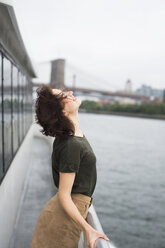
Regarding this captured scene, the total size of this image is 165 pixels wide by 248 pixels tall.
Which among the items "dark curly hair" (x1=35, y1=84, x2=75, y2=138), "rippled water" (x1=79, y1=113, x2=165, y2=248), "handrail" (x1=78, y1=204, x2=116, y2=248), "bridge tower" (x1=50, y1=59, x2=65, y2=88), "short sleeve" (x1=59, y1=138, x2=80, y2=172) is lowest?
"rippled water" (x1=79, y1=113, x2=165, y2=248)

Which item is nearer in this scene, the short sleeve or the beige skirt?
the short sleeve

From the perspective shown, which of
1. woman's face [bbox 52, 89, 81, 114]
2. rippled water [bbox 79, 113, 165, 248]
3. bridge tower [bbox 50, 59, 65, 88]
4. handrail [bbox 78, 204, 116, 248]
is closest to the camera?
handrail [bbox 78, 204, 116, 248]

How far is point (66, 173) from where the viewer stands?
125cm

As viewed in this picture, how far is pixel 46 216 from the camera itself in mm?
1399

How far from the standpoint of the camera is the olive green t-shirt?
4.13 ft

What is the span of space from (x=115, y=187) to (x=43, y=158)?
13.7ft

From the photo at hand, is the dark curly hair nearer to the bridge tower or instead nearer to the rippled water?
the rippled water

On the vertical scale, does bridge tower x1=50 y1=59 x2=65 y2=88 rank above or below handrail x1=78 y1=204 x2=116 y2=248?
above

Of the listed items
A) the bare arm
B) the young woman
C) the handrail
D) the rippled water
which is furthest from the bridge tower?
the bare arm

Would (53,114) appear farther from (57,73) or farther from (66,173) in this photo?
(57,73)

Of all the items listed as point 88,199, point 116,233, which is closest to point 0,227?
point 88,199

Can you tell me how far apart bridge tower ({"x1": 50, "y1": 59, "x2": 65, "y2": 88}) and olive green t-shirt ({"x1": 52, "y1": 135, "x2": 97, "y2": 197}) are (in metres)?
21.8

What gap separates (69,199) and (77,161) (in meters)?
0.16

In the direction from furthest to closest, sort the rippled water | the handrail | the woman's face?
the rippled water → the woman's face → the handrail
